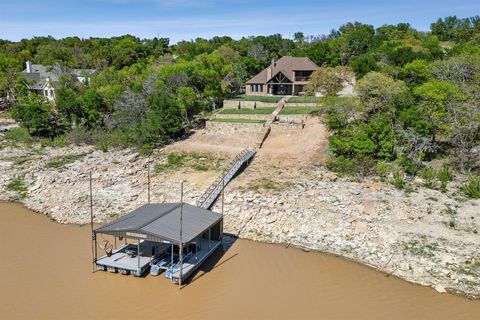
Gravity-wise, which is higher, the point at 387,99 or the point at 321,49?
the point at 321,49

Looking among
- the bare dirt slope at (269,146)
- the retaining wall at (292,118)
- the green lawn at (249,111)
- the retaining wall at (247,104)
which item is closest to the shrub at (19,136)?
the bare dirt slope at (269,146)

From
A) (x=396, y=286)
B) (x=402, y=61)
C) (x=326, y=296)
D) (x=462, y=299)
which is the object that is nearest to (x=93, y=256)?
(x=326, y=296)

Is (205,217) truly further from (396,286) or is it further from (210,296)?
(396,286)

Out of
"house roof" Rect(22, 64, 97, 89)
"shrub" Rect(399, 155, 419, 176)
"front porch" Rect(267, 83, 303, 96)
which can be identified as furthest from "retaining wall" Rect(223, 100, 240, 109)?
"shrub" Rect(399, 155, 419, 176)

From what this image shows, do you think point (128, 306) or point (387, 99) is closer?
point (128, 306)

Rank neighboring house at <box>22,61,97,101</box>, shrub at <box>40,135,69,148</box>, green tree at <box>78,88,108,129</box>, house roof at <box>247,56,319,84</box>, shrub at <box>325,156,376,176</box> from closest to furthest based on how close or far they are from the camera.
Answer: shrub at <box>325,156,376,176</box>
shrub at <box>40,135,69,148</box>
green tree at <box>78,88,108,129</box>
house roof at <box>247,56,319,84</box>
neighboring house at <box>22,61,97,101</box>

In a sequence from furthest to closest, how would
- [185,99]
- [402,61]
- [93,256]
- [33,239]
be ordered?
[402,61], [185,99], [33,239], [93,256]

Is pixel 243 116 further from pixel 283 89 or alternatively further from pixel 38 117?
pixel 38 117

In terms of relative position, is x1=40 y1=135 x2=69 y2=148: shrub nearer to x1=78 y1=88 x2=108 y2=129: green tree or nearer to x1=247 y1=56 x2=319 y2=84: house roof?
x1=78 y1=88 x2=108 y2=129: green tree
